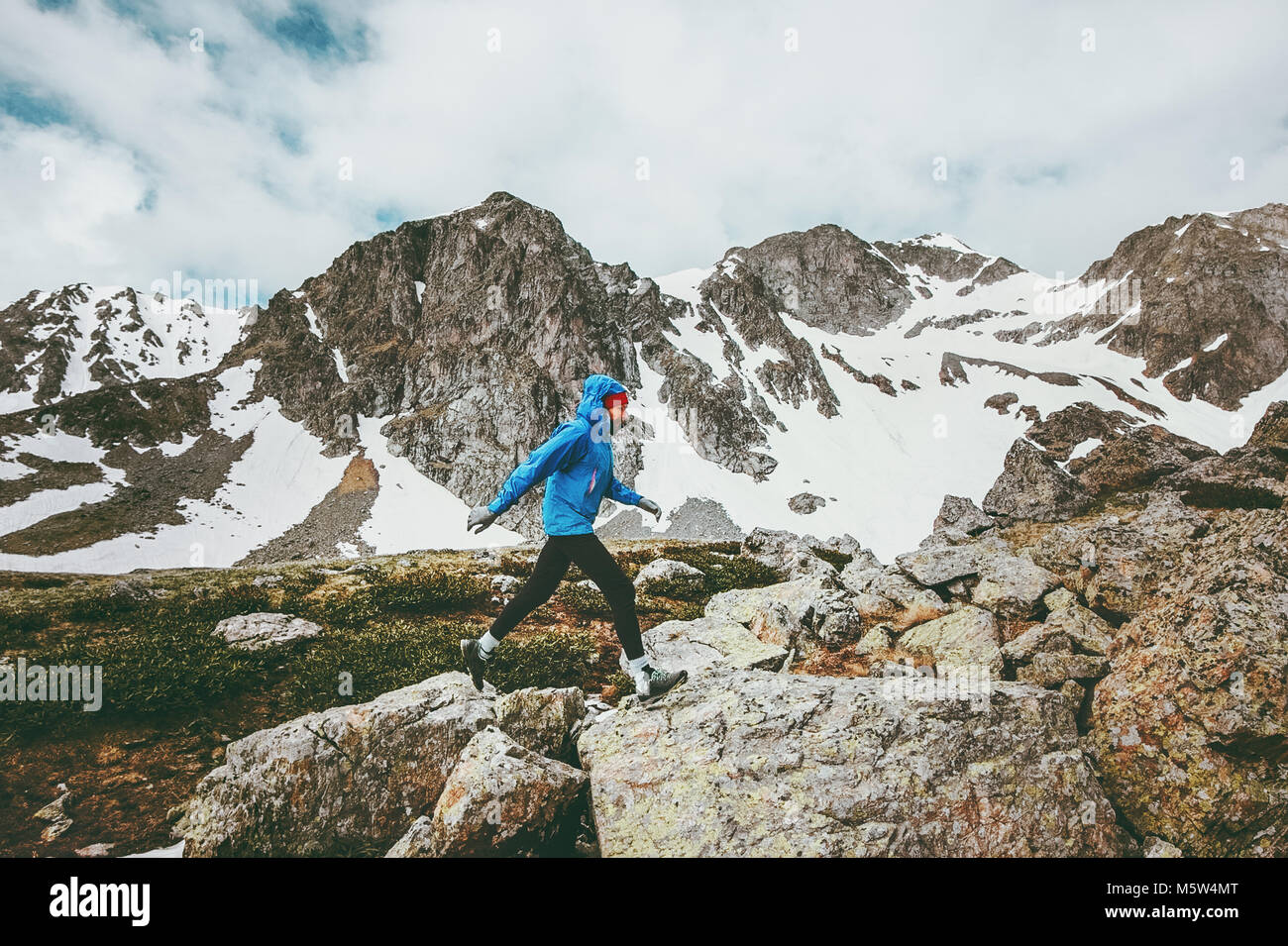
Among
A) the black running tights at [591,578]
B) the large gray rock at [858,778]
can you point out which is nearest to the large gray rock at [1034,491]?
the large gray rock at [858,778]

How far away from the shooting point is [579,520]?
7355mm

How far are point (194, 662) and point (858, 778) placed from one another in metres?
9.89

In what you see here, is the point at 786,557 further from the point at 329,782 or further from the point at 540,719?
the point at 329,782

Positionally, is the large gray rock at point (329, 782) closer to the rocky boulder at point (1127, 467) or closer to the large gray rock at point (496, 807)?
the large gray rock at point (496, 807)

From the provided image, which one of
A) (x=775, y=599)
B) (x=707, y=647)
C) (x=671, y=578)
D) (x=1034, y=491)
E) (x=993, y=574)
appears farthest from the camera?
(x=1034, y=491)

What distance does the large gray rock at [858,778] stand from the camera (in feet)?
16.1

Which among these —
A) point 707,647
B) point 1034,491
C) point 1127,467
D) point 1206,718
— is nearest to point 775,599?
point 707,647

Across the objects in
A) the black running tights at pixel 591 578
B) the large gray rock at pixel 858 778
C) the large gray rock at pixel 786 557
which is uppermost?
the black running tights at pixel 591 578

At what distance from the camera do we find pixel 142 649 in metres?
9.23

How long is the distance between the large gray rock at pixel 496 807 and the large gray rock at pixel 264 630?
6626 mm

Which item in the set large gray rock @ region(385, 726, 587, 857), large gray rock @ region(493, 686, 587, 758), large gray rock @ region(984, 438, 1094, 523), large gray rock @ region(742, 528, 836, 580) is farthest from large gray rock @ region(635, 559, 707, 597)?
large gray rock @ region(984, 438, 1094, 523)

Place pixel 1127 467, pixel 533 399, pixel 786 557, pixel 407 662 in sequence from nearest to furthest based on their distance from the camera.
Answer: pixel 407 662
pixel 786 557
pixel 1127 467
pixel 533 399

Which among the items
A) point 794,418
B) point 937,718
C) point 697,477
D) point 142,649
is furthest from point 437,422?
point 937,718
